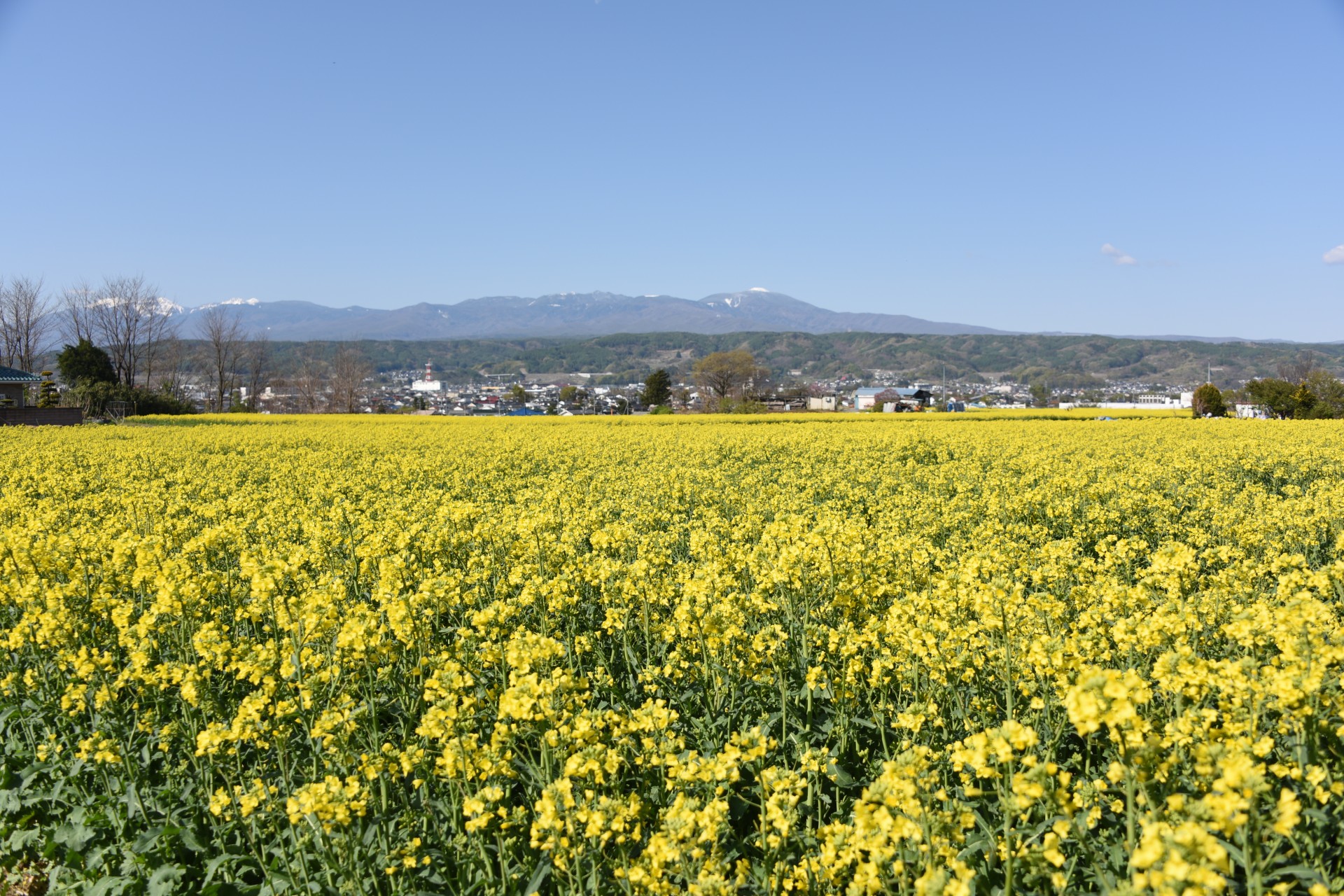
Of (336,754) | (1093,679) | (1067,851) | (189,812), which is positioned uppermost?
(1093,679)

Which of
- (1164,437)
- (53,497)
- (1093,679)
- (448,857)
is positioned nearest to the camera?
(1093,679)

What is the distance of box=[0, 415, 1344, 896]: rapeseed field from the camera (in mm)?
3051

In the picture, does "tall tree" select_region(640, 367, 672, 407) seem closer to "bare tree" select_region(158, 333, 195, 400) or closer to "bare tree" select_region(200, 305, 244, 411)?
"bare tree" select_region(200, 305, 244, 411)

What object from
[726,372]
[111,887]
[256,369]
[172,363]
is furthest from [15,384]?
[726,372]

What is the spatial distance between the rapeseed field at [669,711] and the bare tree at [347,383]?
301ft

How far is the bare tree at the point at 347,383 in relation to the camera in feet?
311

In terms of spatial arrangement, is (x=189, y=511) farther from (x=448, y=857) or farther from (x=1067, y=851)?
(x=1067, y=851)

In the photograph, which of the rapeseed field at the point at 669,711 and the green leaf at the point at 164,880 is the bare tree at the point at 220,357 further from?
the green leaf at the point at 164,880

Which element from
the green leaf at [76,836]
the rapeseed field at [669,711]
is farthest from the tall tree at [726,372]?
the green leaf at [76,836]

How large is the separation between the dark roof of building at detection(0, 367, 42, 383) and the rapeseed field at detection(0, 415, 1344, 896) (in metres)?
61.1

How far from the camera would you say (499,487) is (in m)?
14.9

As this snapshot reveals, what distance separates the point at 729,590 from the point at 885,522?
4.06m

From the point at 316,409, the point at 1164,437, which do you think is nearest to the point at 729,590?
the point at 1164,437

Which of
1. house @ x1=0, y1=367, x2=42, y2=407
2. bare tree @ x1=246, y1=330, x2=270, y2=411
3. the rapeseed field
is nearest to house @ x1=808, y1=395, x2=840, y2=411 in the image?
bare tree @ x1=246, y1=330, x2=270, y2=411
